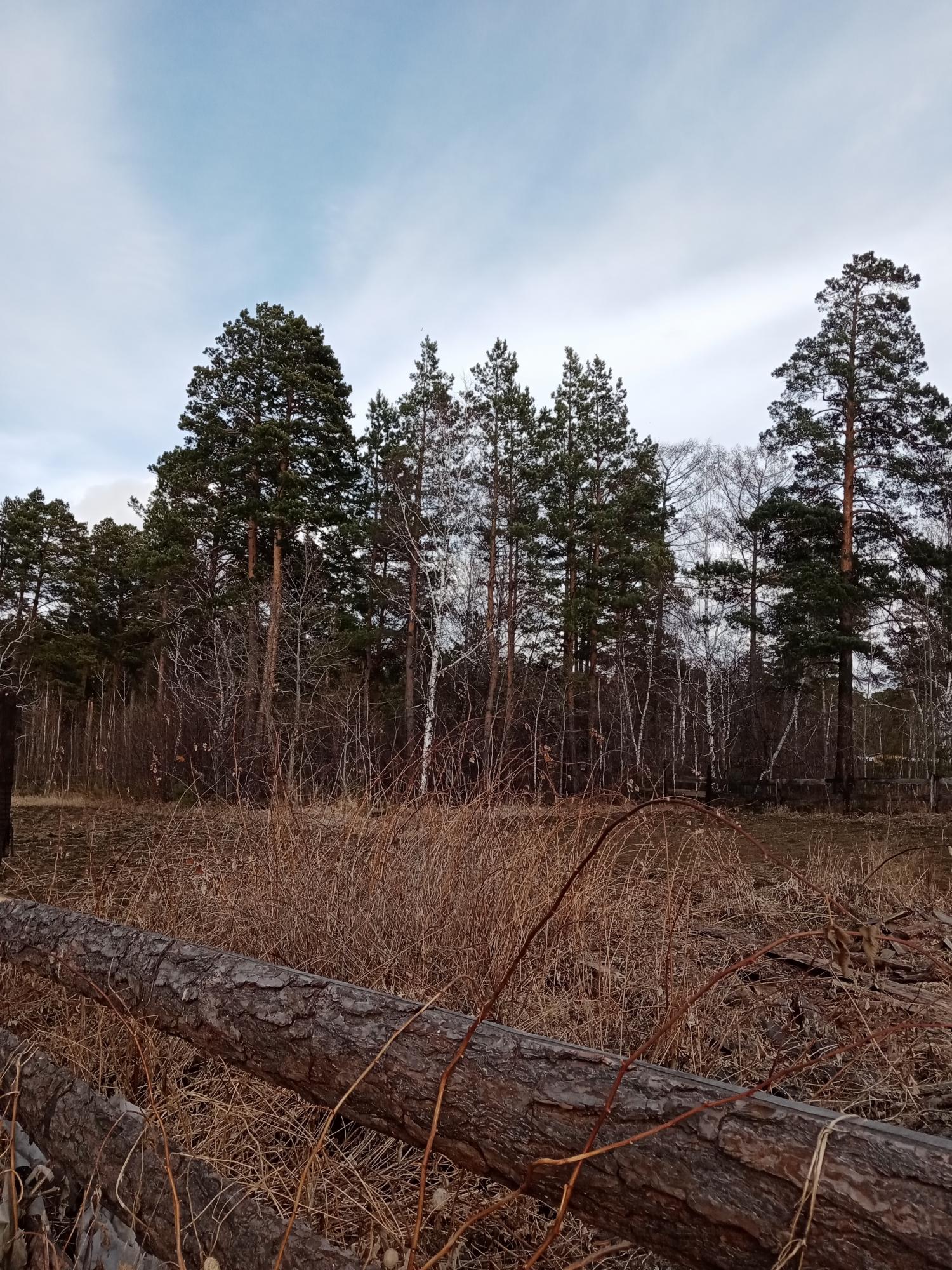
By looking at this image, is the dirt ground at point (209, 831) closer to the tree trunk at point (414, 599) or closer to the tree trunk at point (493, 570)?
the tree trunk at point (493, 570)

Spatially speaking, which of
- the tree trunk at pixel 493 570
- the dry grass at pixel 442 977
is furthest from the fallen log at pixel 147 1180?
the tree trunk at pixel 493 570

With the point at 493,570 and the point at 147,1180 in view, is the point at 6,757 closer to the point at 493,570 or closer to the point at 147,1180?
the point at 147,1180

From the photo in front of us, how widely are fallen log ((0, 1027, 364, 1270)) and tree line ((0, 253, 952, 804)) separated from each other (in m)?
14.0

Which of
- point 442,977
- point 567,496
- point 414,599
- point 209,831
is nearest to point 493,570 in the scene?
point 414,599

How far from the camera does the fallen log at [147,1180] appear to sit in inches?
65.9

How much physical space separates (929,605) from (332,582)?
15840 millimetres

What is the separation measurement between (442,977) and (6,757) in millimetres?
4973

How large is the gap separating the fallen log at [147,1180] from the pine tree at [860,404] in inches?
765

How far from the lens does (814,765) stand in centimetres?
2556

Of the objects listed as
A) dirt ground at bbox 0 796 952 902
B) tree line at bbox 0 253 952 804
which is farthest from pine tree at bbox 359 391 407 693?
dirt ground at bbox 0 796 952 902

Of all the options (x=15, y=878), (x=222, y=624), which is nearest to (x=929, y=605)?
(x=222, y=624)

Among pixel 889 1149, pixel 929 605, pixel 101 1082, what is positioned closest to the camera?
pixel 889 1149

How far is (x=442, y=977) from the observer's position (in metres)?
3.05

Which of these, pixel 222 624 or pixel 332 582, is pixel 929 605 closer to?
pixel 332 582
